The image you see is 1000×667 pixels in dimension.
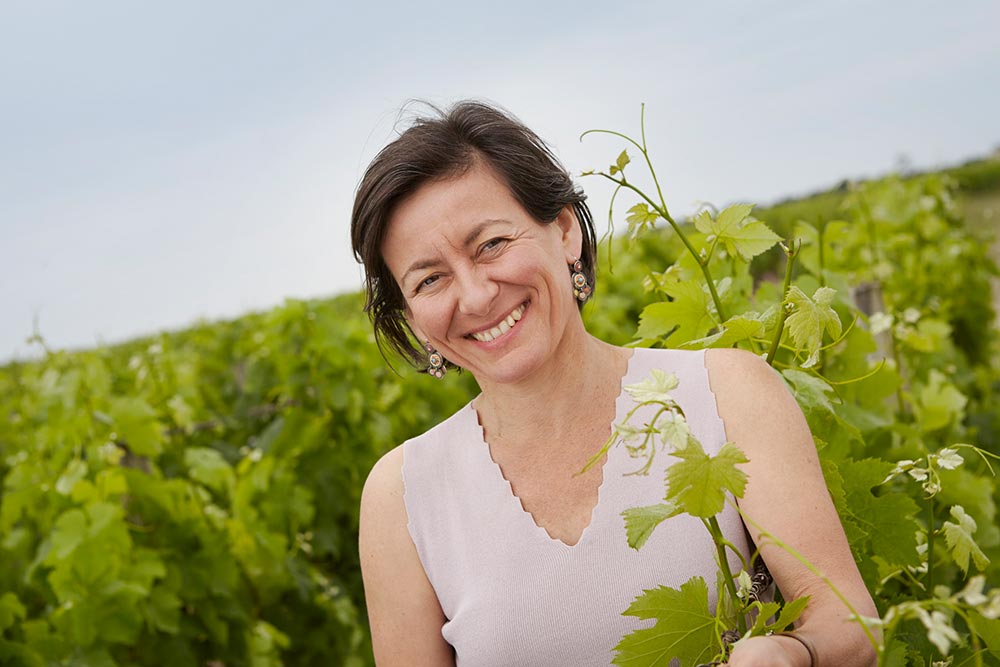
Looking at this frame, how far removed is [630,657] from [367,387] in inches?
121

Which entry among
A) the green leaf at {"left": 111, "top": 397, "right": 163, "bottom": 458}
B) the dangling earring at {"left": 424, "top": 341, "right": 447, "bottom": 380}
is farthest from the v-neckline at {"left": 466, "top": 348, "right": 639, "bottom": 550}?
the green leaf at {"left": 111, "top": 397, "right": 163, "bottom": 458}

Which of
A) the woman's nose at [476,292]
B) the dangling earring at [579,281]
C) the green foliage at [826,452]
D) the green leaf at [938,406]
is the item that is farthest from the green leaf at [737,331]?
the green leaf at [938,406]

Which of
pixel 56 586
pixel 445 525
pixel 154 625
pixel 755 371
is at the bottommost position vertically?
pixel 154 625

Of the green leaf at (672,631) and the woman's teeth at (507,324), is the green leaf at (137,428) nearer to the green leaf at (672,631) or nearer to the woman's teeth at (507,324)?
the woman's teeth at (507,324)

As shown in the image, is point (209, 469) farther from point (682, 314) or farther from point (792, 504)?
point (792, 504)

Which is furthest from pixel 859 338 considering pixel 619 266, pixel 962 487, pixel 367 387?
pixel 619 266

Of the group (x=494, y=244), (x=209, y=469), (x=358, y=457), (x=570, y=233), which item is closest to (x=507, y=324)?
(x=494, y=244)

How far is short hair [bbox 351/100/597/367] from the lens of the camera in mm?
1776

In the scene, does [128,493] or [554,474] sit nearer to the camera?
[554,474]

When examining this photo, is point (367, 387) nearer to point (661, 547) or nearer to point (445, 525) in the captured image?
point (445, 525)

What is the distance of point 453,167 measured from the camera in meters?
1.78

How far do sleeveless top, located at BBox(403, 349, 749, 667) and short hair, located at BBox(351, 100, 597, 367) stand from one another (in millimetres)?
348

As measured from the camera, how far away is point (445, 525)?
1.89m

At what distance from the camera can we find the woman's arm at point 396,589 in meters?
1.88
